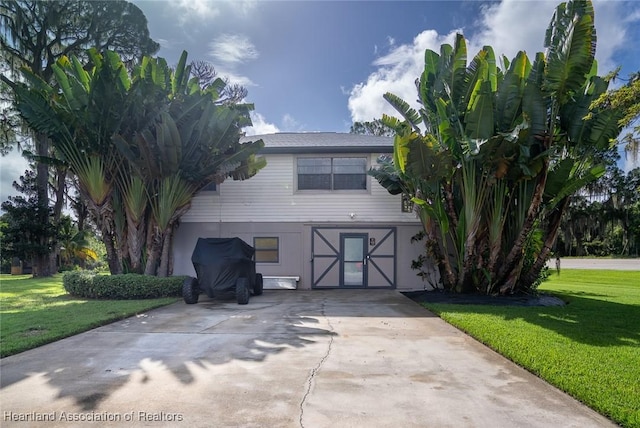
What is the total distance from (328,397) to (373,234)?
10.3m

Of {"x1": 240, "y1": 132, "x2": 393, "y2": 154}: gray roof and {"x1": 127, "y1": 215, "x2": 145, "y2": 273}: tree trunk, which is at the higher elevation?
{"x1": 240, "y1": 132, "x2": 393, "y2": 154}: gray roof

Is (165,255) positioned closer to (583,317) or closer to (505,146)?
(505,146)

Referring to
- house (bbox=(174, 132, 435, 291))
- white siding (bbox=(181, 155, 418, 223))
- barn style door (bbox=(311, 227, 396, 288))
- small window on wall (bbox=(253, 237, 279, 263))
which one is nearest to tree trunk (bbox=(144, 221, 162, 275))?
house (bbox=(174, 132, 435, 291))

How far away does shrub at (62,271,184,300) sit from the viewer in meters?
11.1

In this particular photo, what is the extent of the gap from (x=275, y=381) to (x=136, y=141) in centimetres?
875

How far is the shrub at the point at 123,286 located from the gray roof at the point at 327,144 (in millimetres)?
5478

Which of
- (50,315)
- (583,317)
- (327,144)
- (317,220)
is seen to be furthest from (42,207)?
(583,317)

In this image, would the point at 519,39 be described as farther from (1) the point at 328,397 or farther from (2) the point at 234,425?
(2) the point at 234,425

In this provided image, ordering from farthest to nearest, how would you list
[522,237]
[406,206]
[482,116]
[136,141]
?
[406,206]
[136,141]
[522,237]
[482,116]

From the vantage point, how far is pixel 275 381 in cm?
442

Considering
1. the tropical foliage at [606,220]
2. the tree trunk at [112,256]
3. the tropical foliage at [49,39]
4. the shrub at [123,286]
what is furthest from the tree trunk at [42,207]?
the tropical foliage at [606,220]

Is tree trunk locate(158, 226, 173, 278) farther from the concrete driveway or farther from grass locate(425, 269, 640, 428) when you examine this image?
grass locate(425, 269, 640, 428)

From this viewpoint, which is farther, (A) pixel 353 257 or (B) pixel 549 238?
(A) pixel 353 257

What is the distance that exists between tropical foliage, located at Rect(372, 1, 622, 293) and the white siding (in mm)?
2339
